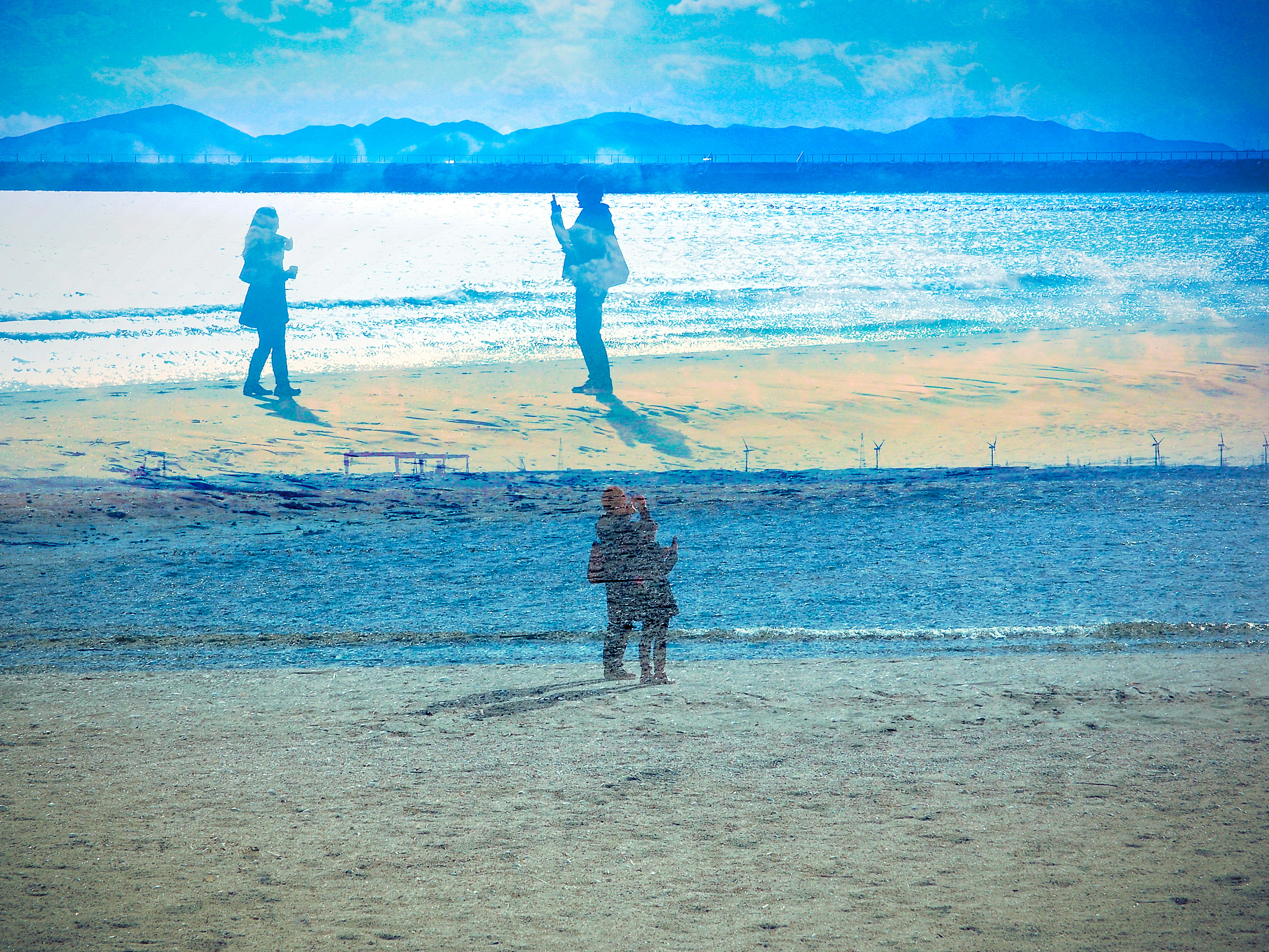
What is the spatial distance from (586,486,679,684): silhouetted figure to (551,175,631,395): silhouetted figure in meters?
2.28

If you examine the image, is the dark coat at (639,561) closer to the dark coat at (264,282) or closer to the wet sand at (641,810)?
the wet sand at (641,810)

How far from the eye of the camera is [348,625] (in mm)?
5094

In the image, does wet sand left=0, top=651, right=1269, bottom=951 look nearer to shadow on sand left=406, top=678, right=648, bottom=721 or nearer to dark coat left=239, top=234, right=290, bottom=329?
shadow on sand left=406, top=678, right=648, bottom=721

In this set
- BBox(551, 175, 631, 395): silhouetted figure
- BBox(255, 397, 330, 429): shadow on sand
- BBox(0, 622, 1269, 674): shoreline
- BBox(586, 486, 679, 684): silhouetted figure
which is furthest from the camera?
BBox(551, 175, 631, 395): silhouetted figure

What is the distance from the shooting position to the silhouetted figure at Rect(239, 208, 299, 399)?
6.01 meters

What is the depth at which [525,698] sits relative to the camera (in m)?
3.94

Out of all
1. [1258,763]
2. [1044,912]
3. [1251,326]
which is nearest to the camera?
[1044,912]

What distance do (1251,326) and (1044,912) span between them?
5746 millimetres

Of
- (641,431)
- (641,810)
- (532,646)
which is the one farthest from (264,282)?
(641,810)

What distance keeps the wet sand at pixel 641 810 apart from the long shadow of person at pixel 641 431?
88.5 inches

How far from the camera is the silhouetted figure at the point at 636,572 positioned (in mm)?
3898

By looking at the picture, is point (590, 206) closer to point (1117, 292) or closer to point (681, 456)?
point (681, 456)

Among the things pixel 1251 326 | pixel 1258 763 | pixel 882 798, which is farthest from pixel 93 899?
pixel 1251 326

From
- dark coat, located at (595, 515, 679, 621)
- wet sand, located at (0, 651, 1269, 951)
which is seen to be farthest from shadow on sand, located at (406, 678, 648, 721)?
dark coat, located at (595, 515, 679, 621)
